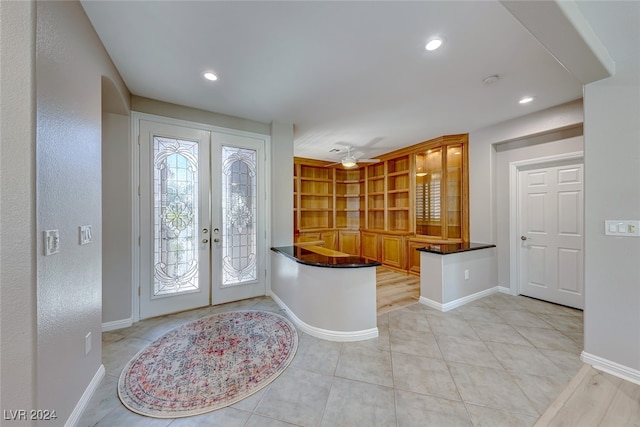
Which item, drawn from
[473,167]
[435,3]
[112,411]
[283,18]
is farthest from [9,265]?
[473,167]

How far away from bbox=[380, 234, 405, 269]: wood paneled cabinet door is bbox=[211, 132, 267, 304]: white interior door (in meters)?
3.00

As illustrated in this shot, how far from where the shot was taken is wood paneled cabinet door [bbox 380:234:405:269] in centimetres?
508

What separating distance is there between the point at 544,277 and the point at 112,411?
502cm

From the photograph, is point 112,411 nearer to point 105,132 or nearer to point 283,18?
point 105,132

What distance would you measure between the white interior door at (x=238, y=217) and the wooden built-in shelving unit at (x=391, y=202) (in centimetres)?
215

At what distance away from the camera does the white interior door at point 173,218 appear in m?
2.85

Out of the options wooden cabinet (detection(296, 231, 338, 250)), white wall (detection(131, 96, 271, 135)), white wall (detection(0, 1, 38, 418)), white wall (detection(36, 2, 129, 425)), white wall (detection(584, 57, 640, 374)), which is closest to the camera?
white wall (detection(0, 1, 38, 418))

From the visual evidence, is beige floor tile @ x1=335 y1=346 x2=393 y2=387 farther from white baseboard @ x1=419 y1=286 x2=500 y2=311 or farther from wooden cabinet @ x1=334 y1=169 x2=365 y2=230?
wooden cabinet @ x1=334 y1=169 x2=365 y2=230

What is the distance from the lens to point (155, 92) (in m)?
2.70

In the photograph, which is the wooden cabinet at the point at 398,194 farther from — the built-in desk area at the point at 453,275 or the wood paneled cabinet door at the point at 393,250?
the built-in desk area at the point at 453,275

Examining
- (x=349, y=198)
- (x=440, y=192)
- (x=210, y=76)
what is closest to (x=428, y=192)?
(x=440, y=192)

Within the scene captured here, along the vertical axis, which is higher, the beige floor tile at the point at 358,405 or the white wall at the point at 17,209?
the white wall at the point at 17,209

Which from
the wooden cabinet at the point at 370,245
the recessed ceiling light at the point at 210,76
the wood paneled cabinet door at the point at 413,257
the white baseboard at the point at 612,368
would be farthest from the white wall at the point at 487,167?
the recessed ceiling light at the point at 210,76

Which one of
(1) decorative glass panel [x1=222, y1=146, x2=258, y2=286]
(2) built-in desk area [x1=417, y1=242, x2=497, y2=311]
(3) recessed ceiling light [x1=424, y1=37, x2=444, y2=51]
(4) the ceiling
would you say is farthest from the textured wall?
(2) built-in desk area [x1=417, y1=242, x2=497, y2=311]
